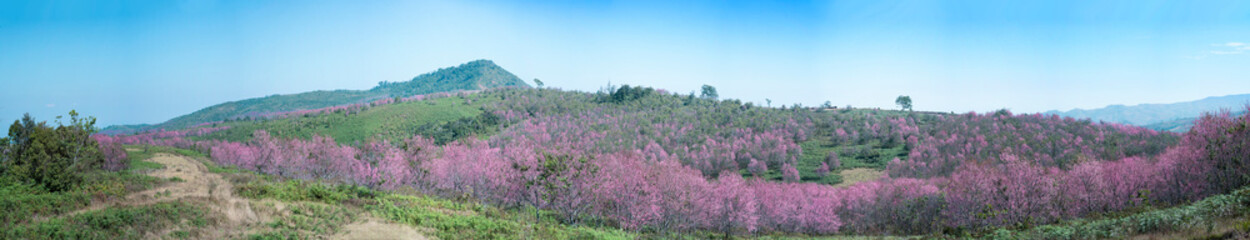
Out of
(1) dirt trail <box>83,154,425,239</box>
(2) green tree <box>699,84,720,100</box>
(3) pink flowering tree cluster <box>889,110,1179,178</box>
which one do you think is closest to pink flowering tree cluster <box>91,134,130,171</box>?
(1) dirt trail <box>83,154,425,239</box>

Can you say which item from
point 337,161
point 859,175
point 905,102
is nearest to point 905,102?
point 905,102

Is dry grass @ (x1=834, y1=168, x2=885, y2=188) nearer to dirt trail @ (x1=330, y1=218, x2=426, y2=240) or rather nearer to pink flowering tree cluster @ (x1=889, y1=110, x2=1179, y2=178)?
pink flowering tree cluster @ (x1=889, y1=110, x2=1179, y2=178)

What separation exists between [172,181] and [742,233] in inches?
1688

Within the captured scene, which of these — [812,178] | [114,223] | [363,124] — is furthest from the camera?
[363,124]

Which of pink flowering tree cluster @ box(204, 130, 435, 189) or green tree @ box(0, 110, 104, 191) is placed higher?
green tree @ box(0, 110, 104, 191)

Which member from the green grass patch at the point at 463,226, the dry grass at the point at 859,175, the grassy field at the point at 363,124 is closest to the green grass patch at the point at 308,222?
the green grass patch at the point at 463,226

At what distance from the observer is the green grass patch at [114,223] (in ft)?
48.5

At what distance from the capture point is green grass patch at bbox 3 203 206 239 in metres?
14.8

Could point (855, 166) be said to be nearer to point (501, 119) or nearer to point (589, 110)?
point (589, 110)

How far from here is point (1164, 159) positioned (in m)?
37.3

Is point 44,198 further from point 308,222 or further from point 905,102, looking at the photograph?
point 905,102

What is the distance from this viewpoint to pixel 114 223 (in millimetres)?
15984

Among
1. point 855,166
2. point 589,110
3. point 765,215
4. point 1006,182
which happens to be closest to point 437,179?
point 765,215

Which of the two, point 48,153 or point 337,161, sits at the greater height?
point 48,153
